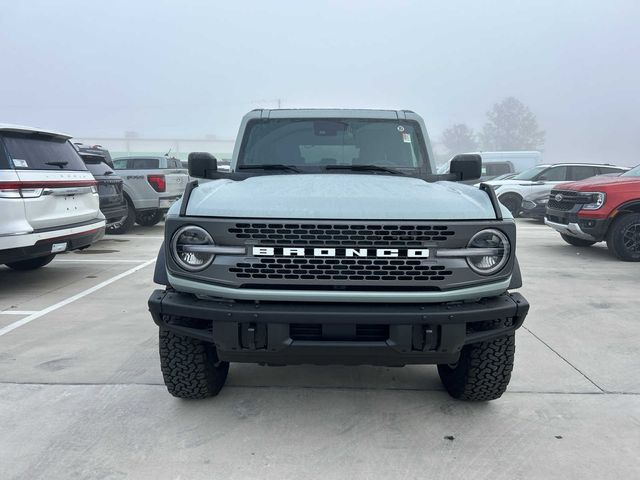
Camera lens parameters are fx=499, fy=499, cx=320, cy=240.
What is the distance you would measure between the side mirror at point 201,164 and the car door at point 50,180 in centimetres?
259

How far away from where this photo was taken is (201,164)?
3910 millimetres

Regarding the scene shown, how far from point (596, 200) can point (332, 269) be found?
7.26m

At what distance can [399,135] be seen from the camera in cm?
415

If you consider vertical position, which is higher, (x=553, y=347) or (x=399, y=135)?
(x=399, y=135)

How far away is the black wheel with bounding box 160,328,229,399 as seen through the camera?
295 cm

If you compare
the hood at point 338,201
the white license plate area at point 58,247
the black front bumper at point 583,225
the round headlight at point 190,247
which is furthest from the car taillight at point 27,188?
the black front bumper at point 583,225

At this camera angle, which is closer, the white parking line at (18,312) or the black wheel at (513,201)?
the white parking line at (18,312)

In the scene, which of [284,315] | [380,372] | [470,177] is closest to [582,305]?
[470,177]

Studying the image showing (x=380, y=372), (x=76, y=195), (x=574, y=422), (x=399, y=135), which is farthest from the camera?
(x=76, y=195)

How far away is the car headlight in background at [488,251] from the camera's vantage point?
261 cm

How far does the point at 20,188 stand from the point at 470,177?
4.58 meters

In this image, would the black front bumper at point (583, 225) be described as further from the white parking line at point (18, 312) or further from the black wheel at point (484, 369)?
the white parking line at point (18, 312)

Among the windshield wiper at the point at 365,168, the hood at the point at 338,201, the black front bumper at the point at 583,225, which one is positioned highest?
the windshield wiper at the point at 365,168

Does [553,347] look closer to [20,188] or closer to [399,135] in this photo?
[399,135]
